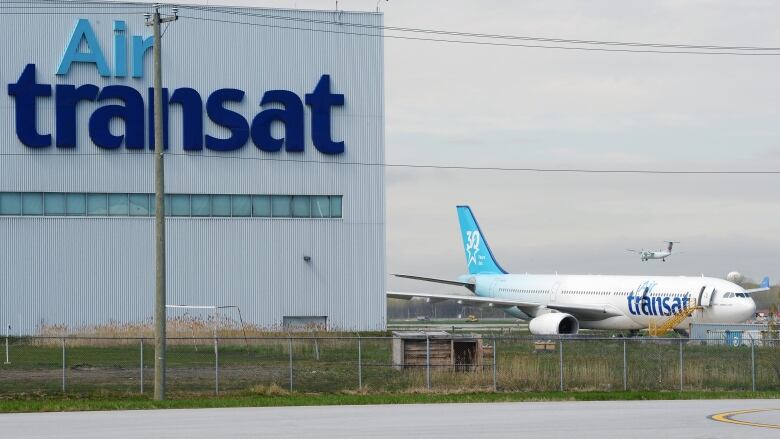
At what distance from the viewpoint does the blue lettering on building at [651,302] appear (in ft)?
192

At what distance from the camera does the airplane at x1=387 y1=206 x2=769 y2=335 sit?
57.7m

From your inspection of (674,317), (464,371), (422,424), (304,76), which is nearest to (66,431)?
(422,424)

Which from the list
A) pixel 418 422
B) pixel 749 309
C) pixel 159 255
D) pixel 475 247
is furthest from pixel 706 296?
pixel 418 422

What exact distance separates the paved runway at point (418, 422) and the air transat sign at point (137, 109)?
28.3m

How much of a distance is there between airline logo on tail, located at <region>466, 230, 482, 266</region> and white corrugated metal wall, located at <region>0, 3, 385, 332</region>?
21.5 metres

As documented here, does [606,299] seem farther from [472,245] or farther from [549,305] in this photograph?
[472,245]

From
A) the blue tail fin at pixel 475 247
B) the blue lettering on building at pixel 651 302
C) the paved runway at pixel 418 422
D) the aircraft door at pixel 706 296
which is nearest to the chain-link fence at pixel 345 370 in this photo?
the paved runway at pixel 418 422

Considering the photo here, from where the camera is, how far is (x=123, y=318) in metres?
53.7

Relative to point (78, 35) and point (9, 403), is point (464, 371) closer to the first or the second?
point (9, 403)

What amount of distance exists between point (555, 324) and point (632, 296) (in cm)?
427

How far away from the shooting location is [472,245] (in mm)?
78250

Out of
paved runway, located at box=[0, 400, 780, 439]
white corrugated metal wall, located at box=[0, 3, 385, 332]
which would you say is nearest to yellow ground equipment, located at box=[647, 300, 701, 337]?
white corrugated metal wall, located at box=[0, 3, 385, 332]

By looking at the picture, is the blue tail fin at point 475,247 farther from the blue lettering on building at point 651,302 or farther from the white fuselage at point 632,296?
the blue lettering on building at point 651,302

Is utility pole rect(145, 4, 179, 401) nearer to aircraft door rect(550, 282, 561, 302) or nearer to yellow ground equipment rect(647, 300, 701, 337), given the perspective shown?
yellow ground equipment rect(647, 300, 701, 337)
